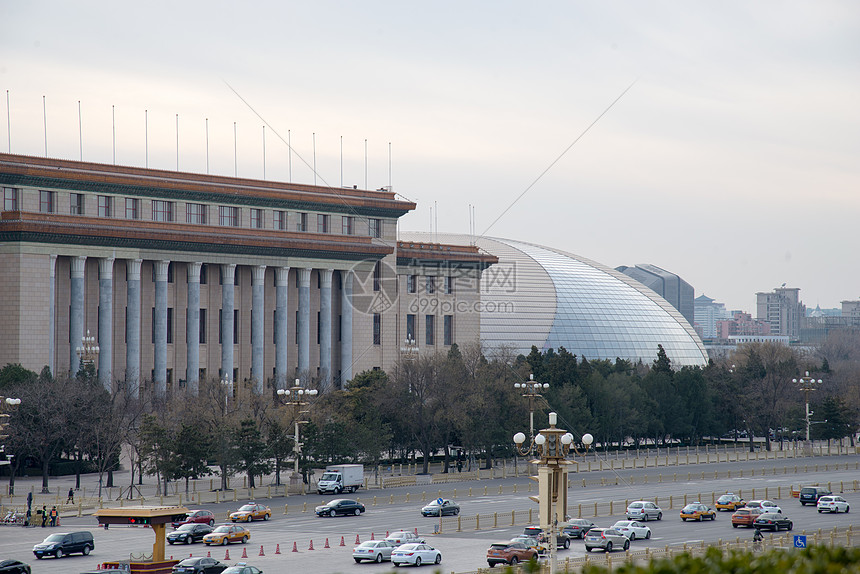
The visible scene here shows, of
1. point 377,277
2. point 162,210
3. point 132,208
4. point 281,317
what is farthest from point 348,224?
point 132,208

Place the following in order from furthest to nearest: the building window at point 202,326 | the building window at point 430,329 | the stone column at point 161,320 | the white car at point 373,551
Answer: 1. the building window at point 430,329
2. the building window at point 202,326
3. the stone column at point 161,320
4. the white car at point 373,551

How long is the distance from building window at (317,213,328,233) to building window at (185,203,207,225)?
9.74 m

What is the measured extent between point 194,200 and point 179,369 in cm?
1182

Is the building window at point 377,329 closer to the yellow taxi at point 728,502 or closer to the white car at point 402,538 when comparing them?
the yellow taxi at point 728,502

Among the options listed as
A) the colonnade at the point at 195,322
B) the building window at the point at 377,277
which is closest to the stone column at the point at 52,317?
the colonnade at the point at 195,322

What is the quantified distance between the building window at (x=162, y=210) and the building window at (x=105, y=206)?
313 centimetres

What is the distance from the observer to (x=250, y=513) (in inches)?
1678

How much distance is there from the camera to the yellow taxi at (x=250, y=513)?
42.2 meters

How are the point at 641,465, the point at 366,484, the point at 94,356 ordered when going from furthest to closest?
the point at 94,356
the point at 641,465
the point at 366,484

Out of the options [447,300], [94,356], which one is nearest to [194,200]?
[94,356]

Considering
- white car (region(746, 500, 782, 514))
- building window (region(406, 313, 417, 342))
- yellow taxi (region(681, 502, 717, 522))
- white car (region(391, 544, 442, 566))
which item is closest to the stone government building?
building window (region(406, 313, 417, 342))

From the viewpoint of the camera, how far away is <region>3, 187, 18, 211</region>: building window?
72312 millimetres

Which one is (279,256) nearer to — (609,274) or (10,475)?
(10,475)

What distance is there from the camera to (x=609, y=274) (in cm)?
12331
